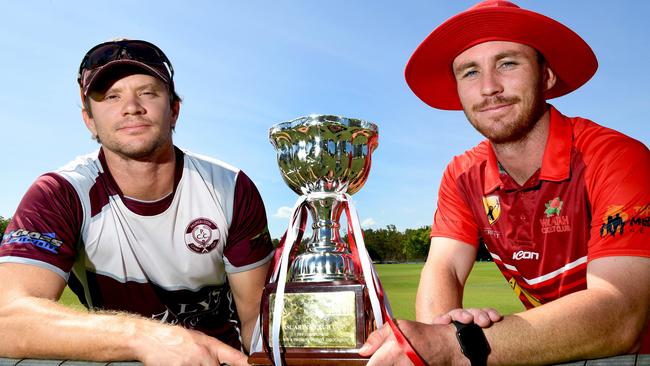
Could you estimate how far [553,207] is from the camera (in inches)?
94.4

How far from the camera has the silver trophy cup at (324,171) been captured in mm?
1849

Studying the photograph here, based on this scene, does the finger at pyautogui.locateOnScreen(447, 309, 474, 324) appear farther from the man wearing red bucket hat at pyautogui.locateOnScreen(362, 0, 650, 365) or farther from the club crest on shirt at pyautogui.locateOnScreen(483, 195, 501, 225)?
the club crest on shirt at pyautogui.locateOnScreen(483, 195, 501, 225)

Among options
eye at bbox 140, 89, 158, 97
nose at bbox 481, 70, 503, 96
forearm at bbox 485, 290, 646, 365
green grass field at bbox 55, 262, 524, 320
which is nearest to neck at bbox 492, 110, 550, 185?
nose at bbox 481, 70, 503, 96

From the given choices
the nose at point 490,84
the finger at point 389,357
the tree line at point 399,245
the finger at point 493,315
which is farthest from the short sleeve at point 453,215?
the tree line at point 399,245

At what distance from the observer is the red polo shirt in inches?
83.3

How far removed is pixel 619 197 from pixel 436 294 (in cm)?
81

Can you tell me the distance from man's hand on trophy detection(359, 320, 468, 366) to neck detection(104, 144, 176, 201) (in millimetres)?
1417

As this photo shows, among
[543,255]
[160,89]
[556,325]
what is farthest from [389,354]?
[160,89]

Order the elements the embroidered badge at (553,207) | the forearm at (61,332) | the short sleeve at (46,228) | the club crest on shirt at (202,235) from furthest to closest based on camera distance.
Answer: the club crest on shirt at (202,235)
the embroidered badge at (553,207)
the short sleeve at (46,228)
the forearm at (61,332)

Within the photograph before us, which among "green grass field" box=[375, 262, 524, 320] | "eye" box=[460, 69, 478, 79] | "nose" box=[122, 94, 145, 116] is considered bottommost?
"green grass field" box=[375, 262, 524, 320]

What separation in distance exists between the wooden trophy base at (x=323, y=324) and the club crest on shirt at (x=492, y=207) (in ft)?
3.55

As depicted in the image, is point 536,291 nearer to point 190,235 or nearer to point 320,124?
point 320,124

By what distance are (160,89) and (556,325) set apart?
6.19 ft

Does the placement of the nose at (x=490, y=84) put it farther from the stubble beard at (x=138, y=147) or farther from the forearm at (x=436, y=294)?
the stubble beard at (x=138, y=147)
